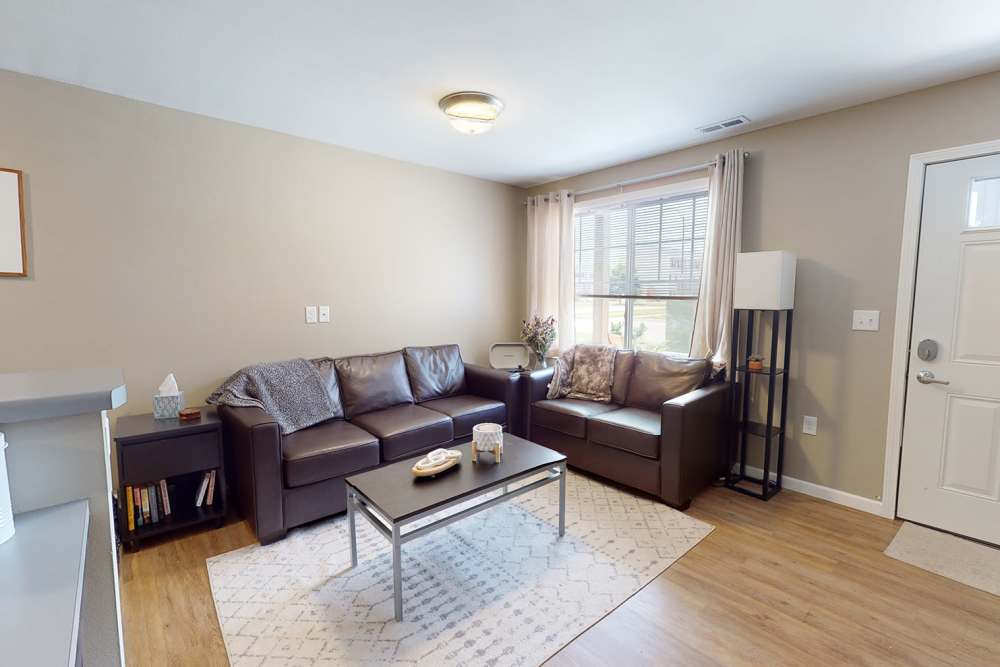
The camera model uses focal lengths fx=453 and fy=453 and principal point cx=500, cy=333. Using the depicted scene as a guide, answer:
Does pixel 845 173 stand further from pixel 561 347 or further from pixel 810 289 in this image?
pixel 561 347

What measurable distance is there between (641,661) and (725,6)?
8.42 ft

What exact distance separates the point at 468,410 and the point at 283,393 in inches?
49.1

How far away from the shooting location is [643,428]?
9.59 ft

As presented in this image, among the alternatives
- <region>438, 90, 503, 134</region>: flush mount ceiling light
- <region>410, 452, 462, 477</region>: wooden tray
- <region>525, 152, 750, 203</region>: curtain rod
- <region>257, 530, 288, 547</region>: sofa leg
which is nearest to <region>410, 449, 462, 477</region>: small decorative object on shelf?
<region>410, 452, 462, 477</region>: wooden tray

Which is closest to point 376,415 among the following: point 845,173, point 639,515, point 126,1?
point 639,515

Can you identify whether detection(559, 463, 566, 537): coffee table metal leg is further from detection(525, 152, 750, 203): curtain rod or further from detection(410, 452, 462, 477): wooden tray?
detection(525, 152, 750, 203): curtain rod

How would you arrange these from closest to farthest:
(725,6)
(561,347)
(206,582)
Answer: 1. (725,6)
2. (206,582)
3. (561,347)

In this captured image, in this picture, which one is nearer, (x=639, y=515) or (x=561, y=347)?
(x=639, y=515)

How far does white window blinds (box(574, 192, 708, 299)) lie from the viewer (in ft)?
11.7

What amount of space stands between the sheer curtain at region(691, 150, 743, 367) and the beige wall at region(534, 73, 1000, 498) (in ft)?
0.41

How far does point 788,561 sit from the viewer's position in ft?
7.51

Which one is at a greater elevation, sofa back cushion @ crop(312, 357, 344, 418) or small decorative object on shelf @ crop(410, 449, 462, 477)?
sofa back cushion @ crop(312, 357, 344, 418)

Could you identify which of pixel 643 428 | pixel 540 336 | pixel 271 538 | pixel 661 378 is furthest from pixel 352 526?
pixel 540 336

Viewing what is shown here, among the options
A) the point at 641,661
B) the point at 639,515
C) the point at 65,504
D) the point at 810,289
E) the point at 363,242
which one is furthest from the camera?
the point at 363,242
